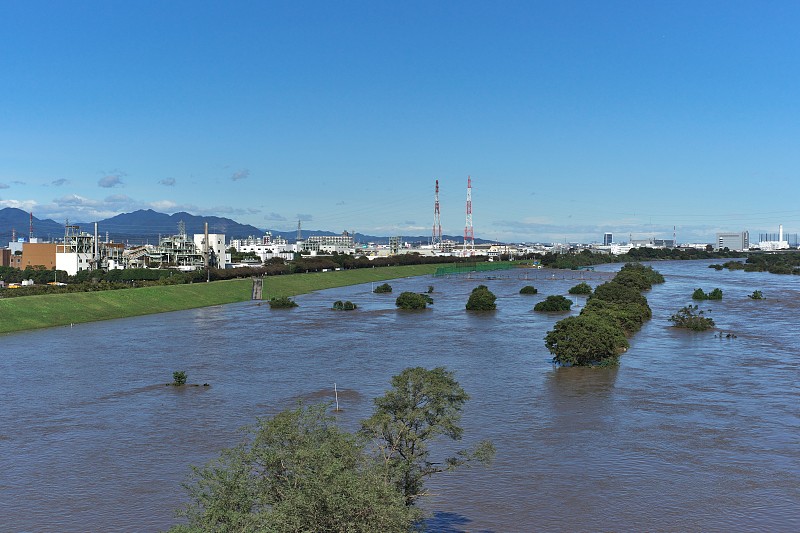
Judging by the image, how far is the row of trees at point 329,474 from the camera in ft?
38.1

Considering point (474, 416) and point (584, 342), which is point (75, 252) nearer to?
point (584, 342)

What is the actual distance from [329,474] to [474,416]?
17.0 meters

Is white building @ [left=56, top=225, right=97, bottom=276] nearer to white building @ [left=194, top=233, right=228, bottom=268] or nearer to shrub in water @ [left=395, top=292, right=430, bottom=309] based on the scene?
white building @ [left=194, top=233, right=228, bottom=268]

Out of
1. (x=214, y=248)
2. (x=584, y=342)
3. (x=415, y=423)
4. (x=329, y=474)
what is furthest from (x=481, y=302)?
(x=214, y=248)

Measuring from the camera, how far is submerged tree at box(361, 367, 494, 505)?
50.6 ft

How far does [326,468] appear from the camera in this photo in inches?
478

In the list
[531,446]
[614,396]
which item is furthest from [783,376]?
[531,446]

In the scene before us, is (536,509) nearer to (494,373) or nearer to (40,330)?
(494,373)

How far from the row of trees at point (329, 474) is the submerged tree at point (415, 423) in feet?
0.08

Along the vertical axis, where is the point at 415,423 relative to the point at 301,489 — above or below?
above

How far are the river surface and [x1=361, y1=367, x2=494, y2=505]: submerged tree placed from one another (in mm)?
3018

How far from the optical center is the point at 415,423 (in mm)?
16141

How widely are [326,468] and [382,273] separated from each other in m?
123

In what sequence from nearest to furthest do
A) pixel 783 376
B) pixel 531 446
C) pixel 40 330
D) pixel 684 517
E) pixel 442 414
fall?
pixel 442 414 < pixel 684 517 < pixel 531 446 < pixel 783 376 < pixel 40 330
